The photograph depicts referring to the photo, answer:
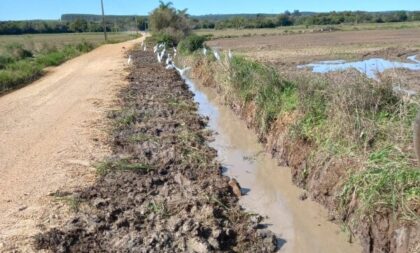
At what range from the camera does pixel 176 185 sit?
24.1 ft

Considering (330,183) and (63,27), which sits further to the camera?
(63,27)

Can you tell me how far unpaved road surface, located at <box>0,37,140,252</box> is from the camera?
617 centimetres

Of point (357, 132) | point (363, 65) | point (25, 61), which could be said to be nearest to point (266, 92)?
point (357, 132)

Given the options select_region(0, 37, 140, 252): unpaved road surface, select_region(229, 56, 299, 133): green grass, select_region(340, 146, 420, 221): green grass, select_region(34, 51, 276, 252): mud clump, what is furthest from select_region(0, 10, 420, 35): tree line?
select_region(340, 146, 420, 221): green grass

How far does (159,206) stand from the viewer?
6.42 m

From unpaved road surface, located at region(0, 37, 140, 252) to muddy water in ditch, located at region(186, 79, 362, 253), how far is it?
7.87 ft

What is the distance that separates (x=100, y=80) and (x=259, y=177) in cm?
1318

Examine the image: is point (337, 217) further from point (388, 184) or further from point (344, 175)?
point (388, 184)

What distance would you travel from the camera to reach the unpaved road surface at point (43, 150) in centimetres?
617

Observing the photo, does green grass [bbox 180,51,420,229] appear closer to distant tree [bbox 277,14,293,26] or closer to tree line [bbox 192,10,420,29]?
tree line [bbox 192,10,420,29]

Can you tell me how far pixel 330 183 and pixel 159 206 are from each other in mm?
2192

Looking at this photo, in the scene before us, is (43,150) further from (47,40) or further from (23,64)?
(47,40)

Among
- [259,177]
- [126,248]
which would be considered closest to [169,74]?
[259,177]

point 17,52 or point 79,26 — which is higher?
point 17,52
